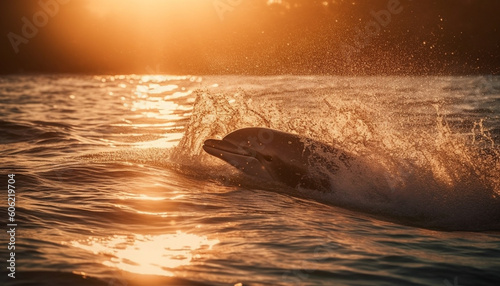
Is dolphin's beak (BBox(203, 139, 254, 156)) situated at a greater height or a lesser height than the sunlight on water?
greater

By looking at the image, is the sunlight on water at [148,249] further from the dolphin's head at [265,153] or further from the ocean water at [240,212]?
the dolphin's head at [265,153]

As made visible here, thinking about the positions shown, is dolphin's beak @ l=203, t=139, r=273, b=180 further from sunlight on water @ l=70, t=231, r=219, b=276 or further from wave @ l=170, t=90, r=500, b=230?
sunlight on water @ l=70, t=231, r=219, b=276

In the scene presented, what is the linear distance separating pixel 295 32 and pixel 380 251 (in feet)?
132

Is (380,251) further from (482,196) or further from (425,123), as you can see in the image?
(425,123)

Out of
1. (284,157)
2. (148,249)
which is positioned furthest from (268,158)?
(148,249)

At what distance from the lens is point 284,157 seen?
1055 centimetres

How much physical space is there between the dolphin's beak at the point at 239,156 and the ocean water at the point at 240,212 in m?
0.20

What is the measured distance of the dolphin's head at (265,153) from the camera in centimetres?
1053

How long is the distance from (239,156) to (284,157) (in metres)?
0.89

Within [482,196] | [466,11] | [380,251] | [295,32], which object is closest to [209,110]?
[482,196]

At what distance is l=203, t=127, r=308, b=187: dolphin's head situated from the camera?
10.5 m

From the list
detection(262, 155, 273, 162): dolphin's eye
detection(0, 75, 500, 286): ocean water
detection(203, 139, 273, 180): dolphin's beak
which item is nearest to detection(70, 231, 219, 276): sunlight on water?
detection(0, 75, 500, 286): ocean water

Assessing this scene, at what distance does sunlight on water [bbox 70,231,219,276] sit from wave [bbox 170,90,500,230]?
10.7 feet

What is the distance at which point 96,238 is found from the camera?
7.46m
